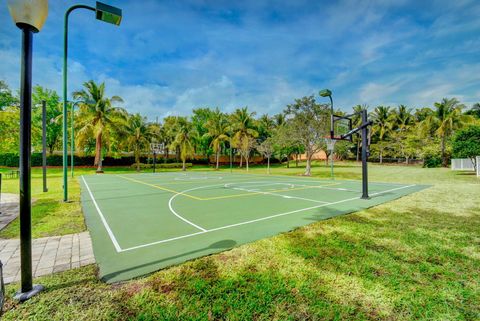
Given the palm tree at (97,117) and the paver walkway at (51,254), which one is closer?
the paver walkway at (51,254)

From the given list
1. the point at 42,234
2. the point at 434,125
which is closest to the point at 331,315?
the point at 42,234

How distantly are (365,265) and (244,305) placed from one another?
201cm

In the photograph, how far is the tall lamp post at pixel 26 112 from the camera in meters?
2.43

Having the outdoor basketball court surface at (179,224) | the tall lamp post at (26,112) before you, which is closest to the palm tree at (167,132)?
the outdoor basketball court surface at (179,224)

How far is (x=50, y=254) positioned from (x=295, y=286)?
3939mm

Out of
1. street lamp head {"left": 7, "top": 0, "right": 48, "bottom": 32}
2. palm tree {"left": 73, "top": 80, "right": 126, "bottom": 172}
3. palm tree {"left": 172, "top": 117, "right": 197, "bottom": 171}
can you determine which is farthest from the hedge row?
street lamp head {"left": 7, "top": 0, "right": 48, "bottom": 32}

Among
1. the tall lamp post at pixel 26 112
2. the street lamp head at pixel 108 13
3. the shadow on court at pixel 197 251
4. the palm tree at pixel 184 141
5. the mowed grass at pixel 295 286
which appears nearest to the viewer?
the mowed grass at pixel 295 286

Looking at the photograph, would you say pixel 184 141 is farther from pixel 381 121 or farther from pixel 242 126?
pixel 381 121

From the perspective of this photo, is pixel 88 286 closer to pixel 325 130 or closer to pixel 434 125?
pixel 325 130

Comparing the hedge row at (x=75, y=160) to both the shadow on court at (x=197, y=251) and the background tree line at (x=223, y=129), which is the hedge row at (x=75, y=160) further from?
the shadow on court at (x=197, y=251)

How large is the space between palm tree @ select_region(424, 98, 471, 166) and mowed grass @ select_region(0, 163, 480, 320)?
123 feet

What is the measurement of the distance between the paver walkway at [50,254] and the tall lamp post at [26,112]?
574mm

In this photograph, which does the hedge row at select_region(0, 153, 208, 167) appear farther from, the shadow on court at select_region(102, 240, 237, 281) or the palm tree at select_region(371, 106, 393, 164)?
the palm tree at select_region(371, 106, 393, 164)

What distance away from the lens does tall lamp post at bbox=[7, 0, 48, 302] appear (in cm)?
243
